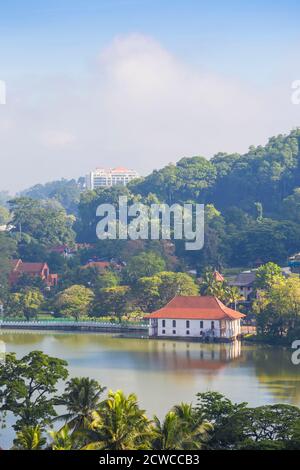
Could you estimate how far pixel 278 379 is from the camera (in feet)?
74.1

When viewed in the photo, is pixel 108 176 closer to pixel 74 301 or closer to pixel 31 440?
pixel 74 301

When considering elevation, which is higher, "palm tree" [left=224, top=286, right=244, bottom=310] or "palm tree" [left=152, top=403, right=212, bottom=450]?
"palm tree" [left=224, top=286, right=244, bottom=310]

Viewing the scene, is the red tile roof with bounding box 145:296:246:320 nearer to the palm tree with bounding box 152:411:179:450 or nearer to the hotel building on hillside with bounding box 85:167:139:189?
the palm tree with bounding box 152:411:179:450

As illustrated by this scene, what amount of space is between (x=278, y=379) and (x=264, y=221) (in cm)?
2061

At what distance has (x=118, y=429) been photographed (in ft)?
39.3

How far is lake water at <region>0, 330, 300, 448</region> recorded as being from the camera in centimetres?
2041

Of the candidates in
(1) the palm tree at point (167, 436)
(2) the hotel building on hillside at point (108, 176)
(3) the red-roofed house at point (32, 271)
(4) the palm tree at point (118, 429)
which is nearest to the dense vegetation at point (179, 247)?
(3) the red-roofed house at point (32, 271)

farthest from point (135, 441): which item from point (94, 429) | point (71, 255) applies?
point (71, 255)

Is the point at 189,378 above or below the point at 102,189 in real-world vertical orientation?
below

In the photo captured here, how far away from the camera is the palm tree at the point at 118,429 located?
11.9 meters

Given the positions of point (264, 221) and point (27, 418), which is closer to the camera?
point (27, 418)

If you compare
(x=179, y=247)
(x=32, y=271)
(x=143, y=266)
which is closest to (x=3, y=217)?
(x=32, y=271)

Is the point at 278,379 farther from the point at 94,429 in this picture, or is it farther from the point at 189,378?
the point at 94,429

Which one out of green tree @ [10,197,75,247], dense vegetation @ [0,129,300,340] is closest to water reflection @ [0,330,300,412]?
dense vegetation @ [0,129,300,340]
